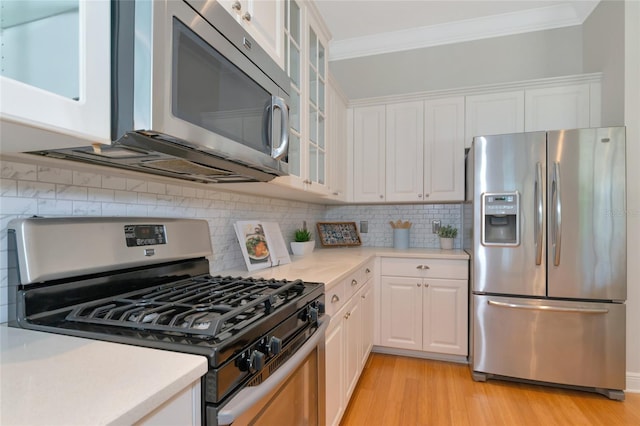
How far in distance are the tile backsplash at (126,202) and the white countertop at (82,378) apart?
282 millimetres

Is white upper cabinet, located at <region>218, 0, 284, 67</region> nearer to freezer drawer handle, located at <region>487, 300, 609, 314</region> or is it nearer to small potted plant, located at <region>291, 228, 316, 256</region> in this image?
small potted plant, located at <region>291, 228, 316, 256</region>

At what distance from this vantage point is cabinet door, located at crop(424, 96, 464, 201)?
2830 mm

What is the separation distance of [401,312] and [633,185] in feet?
6.04

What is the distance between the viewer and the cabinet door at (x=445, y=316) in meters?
2.53

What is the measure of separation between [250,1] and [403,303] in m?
2.32

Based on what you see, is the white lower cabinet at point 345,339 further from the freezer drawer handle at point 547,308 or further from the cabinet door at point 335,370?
the freezer drawer handle at point 547,308

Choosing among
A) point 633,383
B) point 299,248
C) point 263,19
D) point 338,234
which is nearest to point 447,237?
point 338,234

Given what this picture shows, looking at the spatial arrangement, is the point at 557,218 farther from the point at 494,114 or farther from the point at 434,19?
the point at 434,19

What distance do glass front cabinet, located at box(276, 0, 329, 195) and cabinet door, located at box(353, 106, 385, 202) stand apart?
0.78m

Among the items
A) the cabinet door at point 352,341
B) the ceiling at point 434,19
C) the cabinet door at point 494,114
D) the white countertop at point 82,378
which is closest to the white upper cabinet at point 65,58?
Answer: the white countertop at point 82,378

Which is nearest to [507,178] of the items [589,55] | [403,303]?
A: [403,303]

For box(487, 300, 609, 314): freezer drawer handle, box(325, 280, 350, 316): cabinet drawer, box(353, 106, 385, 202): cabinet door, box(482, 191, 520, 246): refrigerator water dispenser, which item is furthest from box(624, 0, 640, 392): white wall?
box(325, 280, 350, 316): cabinet drawer

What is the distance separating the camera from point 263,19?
1.38 metres

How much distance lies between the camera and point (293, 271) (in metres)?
1.72
